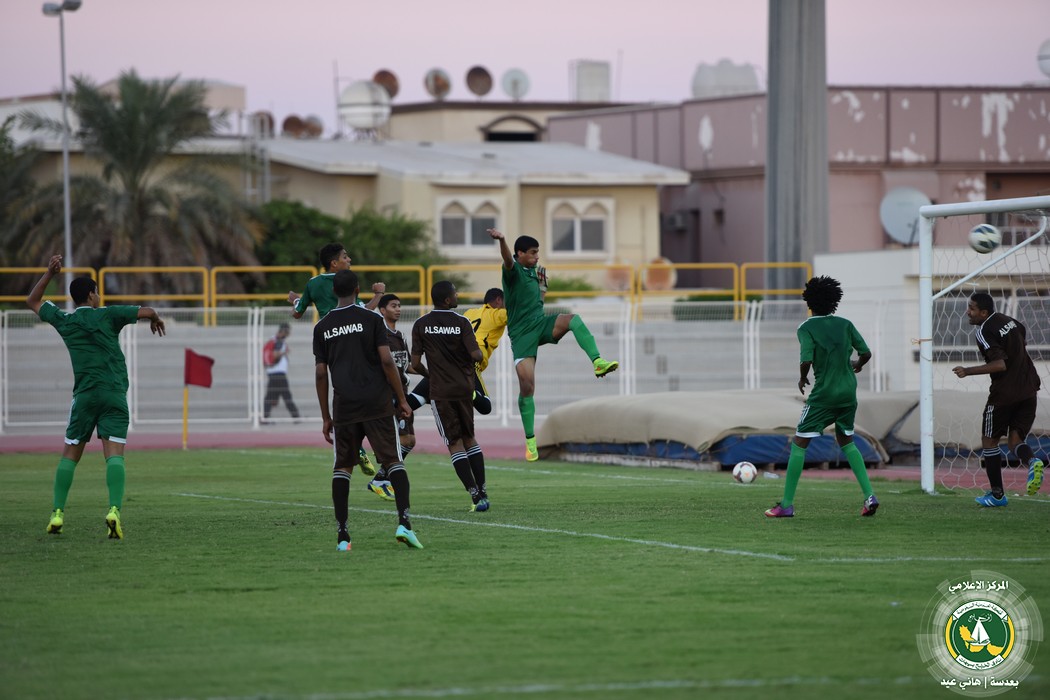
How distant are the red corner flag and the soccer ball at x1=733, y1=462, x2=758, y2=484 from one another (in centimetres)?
1073

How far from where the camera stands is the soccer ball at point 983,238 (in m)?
16.4

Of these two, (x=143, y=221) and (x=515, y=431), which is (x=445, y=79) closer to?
(x=143, y=221)

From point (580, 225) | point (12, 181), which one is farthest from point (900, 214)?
point (12, 181)

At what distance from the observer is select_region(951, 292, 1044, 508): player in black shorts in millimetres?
14898

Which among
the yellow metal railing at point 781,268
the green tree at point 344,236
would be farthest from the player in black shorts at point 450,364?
the green tree at point 344,236

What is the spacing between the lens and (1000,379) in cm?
1505

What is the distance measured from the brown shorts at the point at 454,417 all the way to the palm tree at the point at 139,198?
31575 mm

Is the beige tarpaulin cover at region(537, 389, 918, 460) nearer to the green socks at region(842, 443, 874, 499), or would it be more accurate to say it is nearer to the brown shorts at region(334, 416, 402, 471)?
the green socks at region(842, 443, 874, 499)

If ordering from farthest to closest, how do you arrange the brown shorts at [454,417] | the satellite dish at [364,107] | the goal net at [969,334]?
the satellite dish at [364,107]
the goal net at [969,334]
the brown shorts at [454,417]

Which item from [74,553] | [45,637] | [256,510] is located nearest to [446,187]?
[256,510]

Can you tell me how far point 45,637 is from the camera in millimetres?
8578

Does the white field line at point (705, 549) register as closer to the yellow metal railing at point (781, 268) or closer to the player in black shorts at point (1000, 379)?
the player in black shorts at point (1000, 379)

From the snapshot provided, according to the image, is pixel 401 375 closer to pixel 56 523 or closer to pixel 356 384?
pixel 56 523

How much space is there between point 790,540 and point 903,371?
18326 millimetres
